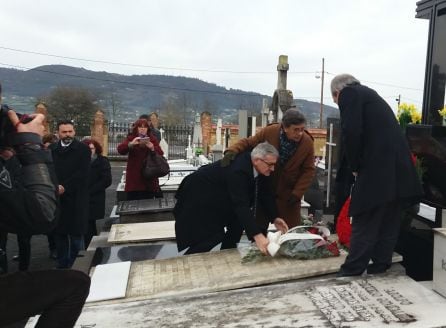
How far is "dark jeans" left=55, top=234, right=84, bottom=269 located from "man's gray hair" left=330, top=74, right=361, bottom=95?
3.00 metres

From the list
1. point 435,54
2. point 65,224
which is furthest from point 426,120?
point 65,224

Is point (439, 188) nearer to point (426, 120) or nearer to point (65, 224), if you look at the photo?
point (426, 120)

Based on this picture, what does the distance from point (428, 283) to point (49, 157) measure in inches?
95.6

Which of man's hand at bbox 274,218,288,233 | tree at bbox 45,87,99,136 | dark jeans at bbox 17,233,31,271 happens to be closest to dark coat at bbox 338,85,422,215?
man's hand at bbox 274,218,288,233

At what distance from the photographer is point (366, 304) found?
2.52 metres

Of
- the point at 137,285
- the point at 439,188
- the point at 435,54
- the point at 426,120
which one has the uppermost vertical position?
the point at 435,54

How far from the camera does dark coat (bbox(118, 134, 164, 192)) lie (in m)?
5.55

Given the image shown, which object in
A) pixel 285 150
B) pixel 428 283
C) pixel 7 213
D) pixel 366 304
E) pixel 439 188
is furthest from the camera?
pixel 285 150

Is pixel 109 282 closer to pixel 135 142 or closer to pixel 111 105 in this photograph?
pixel 135 142

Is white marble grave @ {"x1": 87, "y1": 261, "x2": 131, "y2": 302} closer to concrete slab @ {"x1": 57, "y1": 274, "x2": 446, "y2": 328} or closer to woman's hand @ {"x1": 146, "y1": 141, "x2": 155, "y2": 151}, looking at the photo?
concrete slab @ {"x1": 57, "y1": 274, "x2": 446, "y2": 328}

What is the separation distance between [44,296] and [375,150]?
2.13m

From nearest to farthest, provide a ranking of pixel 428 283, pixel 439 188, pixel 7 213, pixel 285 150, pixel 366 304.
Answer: pixel 7 213 → pixel 366 304 → pixel 428 283 → pixel 439 188 → pixel 285 150

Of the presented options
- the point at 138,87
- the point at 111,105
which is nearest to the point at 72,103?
the point at 111,105

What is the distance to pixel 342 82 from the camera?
3037 mm
